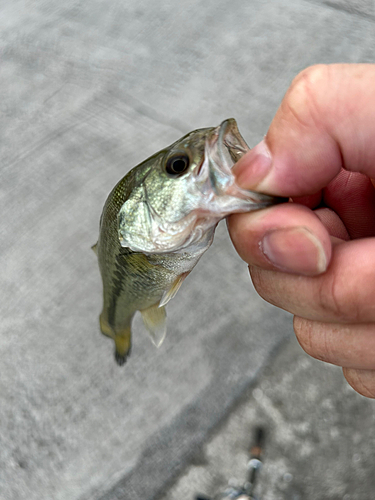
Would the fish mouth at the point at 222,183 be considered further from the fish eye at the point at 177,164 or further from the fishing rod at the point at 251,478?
the fishing rod at the point at 251,478

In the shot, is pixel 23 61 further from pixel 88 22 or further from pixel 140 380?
pixel 140 380

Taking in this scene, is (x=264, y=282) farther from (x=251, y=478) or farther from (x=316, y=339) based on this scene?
(x=251, y=478)

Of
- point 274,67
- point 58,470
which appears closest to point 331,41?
point 274,67

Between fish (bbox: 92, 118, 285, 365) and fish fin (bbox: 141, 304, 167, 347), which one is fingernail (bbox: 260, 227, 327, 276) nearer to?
fish (bbox: 92, 118, 285, 365)

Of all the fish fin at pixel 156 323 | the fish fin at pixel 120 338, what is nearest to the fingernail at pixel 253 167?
the fish fin at pixel 156 323

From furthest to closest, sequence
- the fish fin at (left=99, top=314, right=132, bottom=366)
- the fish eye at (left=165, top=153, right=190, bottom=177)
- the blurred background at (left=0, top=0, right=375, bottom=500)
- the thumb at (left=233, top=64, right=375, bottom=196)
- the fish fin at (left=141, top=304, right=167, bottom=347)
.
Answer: the blurred background at (left=0, top=0, right=375, bottom=500) < the fish fin at (left=99, top=314, right=132, bottom=366) < the fish fin at (left=141, top=304, right=167, bottom=347) < the fish eye at (left=165, top=153, right=190, bottom=177) < the thumb at (left=233, top=64, right=375, bottom=196)

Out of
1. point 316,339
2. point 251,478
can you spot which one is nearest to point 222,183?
point 316,339

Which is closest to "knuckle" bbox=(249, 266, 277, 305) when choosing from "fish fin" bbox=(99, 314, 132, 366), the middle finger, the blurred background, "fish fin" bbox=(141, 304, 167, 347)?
the middle finger
